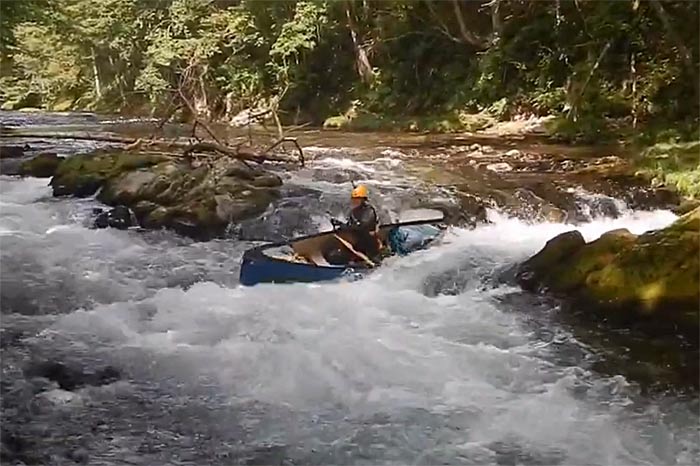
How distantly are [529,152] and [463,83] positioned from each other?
6163 millimetres

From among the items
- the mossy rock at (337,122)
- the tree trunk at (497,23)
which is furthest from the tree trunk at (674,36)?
the mossy rock at (337,122)

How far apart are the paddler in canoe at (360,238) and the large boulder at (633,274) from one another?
62.3 inches

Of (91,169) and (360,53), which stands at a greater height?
(360,53)

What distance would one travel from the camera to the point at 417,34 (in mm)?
21797

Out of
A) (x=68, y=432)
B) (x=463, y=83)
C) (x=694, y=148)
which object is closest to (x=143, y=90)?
(x=463, y=83)

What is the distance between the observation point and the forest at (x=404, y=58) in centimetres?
1515

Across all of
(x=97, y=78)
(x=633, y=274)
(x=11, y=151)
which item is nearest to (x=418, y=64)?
(x=11, y=151)

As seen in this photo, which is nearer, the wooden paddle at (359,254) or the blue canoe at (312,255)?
the blue canoe at (312,255)

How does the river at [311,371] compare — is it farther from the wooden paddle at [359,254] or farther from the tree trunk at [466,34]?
the tree trunk at [466,34]

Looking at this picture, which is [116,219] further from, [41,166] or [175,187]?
[41,166]

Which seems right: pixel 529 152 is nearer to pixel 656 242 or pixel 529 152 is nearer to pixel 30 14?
pixel 656 242

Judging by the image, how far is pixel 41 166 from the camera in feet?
45.6

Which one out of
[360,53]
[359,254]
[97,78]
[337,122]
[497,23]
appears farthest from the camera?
[97,78]

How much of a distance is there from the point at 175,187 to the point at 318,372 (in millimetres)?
5994
